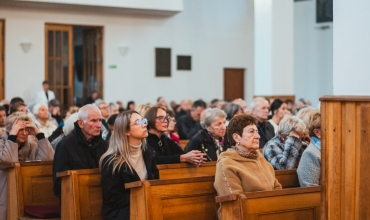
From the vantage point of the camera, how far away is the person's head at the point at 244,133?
4516mm

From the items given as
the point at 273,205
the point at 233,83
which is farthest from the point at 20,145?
the point at 233,83

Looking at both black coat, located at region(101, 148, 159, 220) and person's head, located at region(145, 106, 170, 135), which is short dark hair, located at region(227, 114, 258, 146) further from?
person's head, located at region(145, 106, 170, 135)

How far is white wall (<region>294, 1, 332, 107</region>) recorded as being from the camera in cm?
1977

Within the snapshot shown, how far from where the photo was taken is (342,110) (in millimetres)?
3309

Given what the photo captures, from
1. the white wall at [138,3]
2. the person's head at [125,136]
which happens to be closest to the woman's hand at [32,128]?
the person's head at [125,136]

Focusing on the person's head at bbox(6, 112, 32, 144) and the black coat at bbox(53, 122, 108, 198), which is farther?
the person's head at bbox(6, 112, 32, 144)

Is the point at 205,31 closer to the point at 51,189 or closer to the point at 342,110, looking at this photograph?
the point at 51,189

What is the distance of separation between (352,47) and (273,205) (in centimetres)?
120

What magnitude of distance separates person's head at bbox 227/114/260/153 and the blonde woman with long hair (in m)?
0.73

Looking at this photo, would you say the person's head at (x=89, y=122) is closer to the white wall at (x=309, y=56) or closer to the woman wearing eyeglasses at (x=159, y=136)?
the woman wearing eyeglasses at (x=159, y=136)

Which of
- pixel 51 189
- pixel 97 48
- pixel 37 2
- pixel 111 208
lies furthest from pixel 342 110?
pixel 97 48

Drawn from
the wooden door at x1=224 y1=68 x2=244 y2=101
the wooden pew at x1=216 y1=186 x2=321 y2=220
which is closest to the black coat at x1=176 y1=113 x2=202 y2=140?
the wooden pew at x1=216 y1=186 x2=321 y2=220

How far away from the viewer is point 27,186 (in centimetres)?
552

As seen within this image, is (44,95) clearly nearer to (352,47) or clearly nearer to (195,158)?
(195,158)
